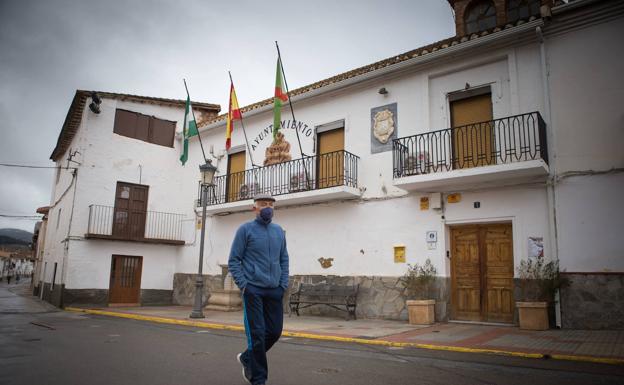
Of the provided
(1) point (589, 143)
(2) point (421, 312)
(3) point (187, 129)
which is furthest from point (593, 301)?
(3) point (187, 129)

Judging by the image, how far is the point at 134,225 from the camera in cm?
1716

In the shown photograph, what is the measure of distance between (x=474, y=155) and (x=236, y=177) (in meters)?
8.30

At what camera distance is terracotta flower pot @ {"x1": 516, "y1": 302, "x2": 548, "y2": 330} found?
345 inches

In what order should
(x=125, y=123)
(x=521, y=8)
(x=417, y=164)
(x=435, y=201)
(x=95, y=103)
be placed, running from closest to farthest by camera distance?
(x=435, y=201) → (x=417, y=164) → (x=95, y=103) → (x=125, y=123) → (x=521, y=8)

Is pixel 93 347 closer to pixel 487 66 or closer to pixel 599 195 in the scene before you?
pixel 599 195

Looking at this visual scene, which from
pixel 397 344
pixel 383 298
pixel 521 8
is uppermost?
pixel 521 8

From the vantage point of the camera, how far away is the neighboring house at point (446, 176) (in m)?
9.11

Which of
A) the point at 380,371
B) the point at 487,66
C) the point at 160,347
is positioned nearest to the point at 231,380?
the point at 380,371

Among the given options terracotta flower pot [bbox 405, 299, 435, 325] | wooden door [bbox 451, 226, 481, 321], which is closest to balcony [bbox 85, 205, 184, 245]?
terracotta flower pot [bbox 405, 299, 435, 325]

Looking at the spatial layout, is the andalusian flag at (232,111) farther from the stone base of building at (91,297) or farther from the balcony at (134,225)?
the stone base of building at (91,297)

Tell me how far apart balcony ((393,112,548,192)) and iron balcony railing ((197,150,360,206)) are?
1.60 meters

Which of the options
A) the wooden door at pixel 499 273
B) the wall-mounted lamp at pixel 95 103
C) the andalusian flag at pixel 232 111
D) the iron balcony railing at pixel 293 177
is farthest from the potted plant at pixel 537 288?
the wall-mounted lamp at pixel 95 103

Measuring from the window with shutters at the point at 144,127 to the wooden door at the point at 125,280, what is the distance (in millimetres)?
4587

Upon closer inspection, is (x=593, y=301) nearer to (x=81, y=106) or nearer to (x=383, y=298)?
(x=383, y=298)
